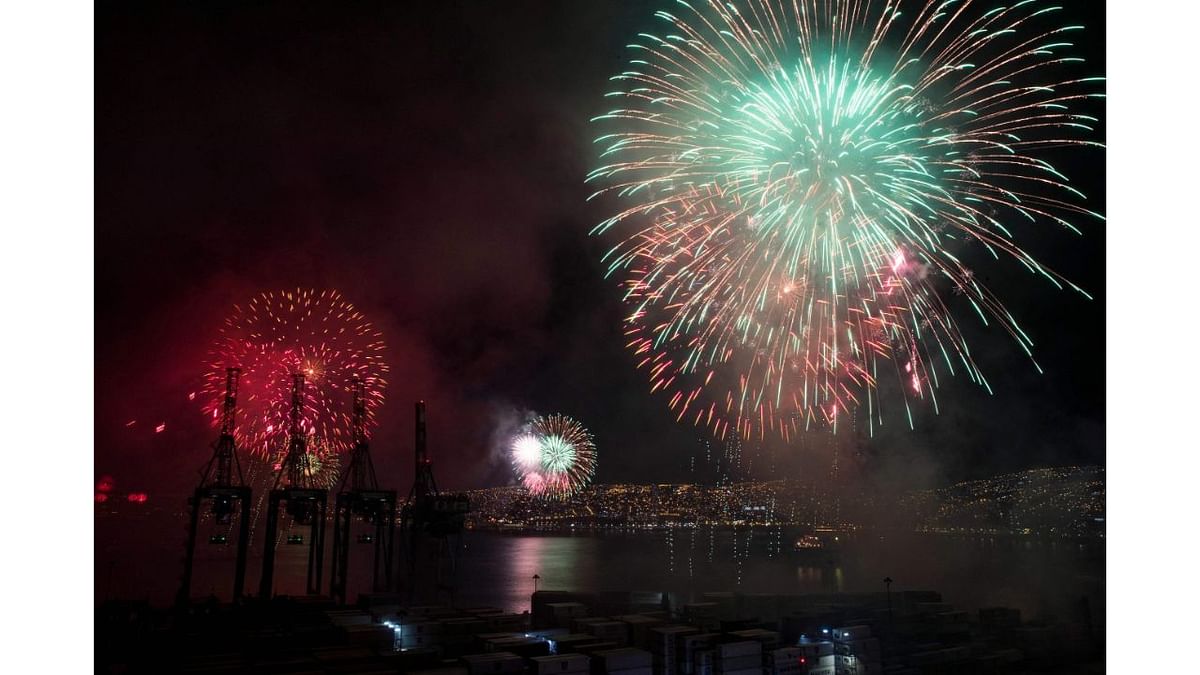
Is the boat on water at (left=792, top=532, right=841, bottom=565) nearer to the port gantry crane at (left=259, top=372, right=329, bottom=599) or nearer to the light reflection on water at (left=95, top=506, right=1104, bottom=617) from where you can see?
the light reflection on water at (left=95, top=506, right=1104, bottom=617)

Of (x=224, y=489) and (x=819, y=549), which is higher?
(x=224, y=489)

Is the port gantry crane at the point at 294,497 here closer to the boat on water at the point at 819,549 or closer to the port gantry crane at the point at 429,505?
the port gantry crane at the point at 429,505

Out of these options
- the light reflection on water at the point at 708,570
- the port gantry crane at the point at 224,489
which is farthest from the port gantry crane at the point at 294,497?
the light reflection on water at the point at 708,570

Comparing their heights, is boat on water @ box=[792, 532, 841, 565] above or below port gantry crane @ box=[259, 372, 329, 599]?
below

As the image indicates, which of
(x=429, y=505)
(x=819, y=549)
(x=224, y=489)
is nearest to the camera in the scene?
(x=224, y=489)

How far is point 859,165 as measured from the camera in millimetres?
14570

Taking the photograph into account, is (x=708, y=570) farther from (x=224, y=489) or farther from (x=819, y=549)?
(x=224, y=489)

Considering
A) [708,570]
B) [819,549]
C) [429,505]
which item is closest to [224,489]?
[429,505]

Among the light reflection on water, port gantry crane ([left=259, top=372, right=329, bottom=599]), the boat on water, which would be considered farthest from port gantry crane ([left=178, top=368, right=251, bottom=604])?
the boat on water

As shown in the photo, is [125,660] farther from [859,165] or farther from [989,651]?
[989,651]

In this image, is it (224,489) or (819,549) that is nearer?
(224,489)

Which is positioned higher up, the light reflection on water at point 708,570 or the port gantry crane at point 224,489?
the port gantry crane at point 224,489

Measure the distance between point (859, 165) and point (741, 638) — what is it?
42.4 feet

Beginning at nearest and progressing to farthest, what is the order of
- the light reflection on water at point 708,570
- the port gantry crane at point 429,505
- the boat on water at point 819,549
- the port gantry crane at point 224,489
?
the port gantry crane at point 224,489 → the port gantry crane at point 429,505 → the light reflection on water at point 708,570 → the boat on water at point 819,549
